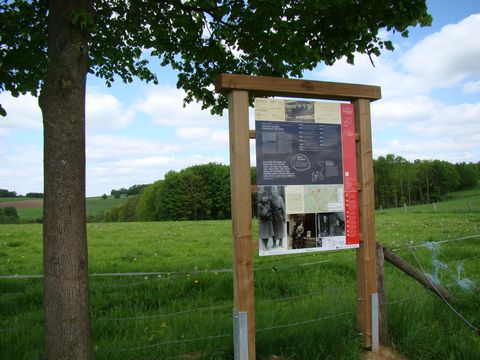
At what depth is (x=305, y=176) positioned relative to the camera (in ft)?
14.2

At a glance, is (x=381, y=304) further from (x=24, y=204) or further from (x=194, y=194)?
(x=194, y=194)

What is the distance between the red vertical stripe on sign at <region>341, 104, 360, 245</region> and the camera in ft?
15.2

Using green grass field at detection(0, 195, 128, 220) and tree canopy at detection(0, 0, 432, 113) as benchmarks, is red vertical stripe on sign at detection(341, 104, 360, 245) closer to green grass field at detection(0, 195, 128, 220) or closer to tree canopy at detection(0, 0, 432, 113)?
tree canopy at detection(0, 0, 432, 113)

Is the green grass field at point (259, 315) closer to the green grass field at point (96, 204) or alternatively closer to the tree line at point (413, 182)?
the green grass field at point (96, 204)

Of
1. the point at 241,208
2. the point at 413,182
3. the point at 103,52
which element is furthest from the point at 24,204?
the point at 413,182

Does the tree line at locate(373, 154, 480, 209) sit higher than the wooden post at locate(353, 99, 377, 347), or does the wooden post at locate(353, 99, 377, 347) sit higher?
the tree line at locate(373, 154, 480, 209)

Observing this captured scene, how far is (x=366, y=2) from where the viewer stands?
5.26 meters

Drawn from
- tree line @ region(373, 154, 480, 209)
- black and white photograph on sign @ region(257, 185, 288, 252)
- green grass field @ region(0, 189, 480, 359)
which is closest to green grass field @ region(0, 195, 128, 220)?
green grass field @ region(0, 189, 480, 359)

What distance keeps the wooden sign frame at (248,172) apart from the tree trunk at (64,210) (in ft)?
4.12

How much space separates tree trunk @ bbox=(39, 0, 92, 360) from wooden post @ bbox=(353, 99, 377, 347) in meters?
2.75

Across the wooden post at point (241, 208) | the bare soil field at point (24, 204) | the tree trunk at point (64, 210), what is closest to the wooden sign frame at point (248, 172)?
the wooden post at point (241, 208)

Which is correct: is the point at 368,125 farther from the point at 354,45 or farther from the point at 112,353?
the point at 112,353

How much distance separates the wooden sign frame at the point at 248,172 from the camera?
13.0 feet

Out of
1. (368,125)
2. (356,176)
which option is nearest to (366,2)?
(368,125)
